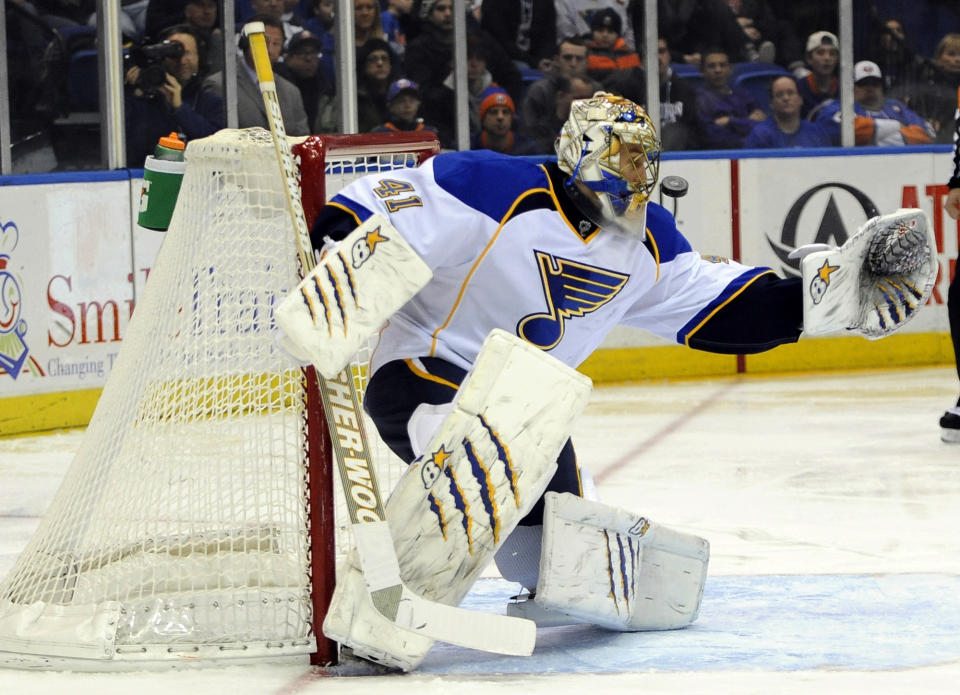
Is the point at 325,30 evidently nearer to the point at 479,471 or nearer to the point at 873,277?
the point at 873,277

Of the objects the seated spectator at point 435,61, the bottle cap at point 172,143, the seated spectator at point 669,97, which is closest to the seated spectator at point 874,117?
the seated spectator at point 669,97

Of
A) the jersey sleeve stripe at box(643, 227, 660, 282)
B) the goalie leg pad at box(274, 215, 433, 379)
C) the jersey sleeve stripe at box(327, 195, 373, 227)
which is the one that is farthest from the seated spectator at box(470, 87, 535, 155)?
the goalie leg pad at box(274, 215, 433, 379)

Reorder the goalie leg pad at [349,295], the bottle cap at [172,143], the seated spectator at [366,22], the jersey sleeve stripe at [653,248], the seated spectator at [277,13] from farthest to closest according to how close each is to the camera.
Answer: the seated spectator at [366,22] < the seated spectator at [277,13] < the jersey sleeve stripe at [653,248] < the bottle cap at [172,143] < the goalie leg pad at [349,295]

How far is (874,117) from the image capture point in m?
7.76

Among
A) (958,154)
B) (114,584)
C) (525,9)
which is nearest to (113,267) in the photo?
(525,9)

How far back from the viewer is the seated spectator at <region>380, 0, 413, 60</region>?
709 centimetres

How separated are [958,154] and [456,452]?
302 cm

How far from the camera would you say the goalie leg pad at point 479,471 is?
2.68m

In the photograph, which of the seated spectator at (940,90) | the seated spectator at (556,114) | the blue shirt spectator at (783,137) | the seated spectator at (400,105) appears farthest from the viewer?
the seated spectator at (940,90)

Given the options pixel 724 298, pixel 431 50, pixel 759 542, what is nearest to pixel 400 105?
pixel 431 50

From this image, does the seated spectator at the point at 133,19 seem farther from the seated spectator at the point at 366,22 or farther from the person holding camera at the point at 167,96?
the seated spectator at the point at 366,22

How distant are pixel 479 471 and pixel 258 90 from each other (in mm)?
4323

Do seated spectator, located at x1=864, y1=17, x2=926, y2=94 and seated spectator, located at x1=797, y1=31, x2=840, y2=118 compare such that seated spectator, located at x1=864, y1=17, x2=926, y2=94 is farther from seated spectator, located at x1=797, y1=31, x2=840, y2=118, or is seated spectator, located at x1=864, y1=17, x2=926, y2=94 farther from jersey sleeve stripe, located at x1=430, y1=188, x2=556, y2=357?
jersey sleeve stripe, located at x1=430, y1=188, x2=556, y2=357

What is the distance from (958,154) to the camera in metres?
5.20
